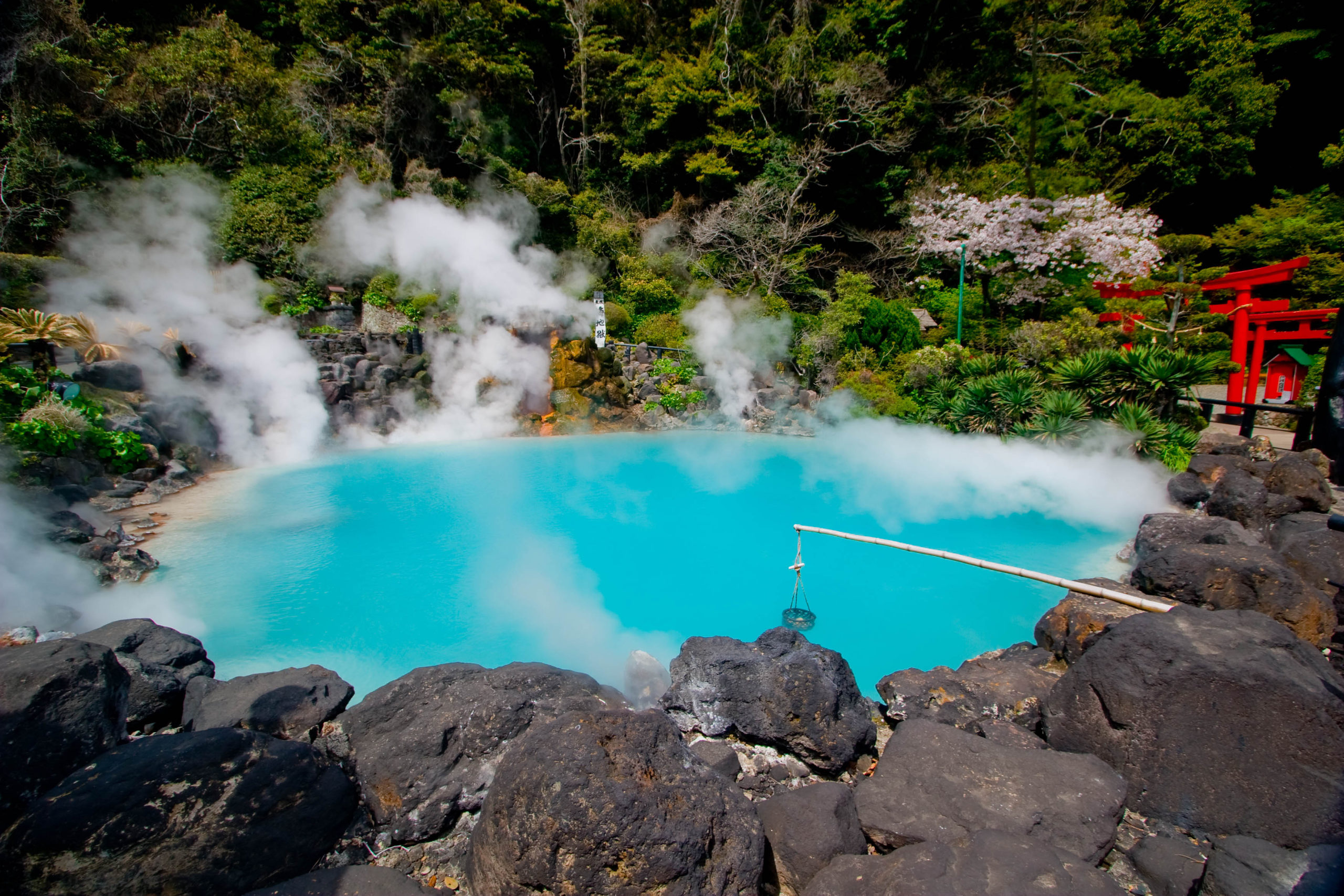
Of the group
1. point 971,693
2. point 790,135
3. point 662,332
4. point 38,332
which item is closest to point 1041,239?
point 790,135

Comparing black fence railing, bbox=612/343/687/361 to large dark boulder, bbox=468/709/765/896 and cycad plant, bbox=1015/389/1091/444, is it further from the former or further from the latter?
large dark boulder, bbox=468/709/765/896

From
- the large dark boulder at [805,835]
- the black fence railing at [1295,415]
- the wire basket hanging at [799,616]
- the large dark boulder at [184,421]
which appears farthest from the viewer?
the large dark boulder at [184,421]

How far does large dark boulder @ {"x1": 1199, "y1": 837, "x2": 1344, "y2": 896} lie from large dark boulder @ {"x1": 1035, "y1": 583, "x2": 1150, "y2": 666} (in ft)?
5.59

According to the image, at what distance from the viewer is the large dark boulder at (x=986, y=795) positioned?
205cm

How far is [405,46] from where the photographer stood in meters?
14.8

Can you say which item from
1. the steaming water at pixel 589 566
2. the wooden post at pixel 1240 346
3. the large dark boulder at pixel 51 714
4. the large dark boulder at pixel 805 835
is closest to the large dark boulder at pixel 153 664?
the large dark boulder at pixel 51 714

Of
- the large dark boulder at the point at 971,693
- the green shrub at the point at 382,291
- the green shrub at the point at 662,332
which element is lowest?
the large dark boulder at the point at 971,693

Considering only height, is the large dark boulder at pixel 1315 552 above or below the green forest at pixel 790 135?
below

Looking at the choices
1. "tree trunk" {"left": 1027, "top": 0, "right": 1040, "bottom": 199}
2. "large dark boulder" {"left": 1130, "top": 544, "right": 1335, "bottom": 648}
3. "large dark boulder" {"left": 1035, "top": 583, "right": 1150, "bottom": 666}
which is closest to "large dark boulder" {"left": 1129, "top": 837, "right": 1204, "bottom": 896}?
"large dark boulder" {"left": 1035, "top": 583, "right": 1150, "bottom": 666}

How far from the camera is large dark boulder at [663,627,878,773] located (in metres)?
2.90

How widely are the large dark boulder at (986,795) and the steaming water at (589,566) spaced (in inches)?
84.7

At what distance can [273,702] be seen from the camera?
9.49 feet

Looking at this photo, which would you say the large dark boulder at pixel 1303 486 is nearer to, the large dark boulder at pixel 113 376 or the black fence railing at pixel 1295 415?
the black fence railing at pixel 1295 415

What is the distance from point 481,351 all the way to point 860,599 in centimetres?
977
